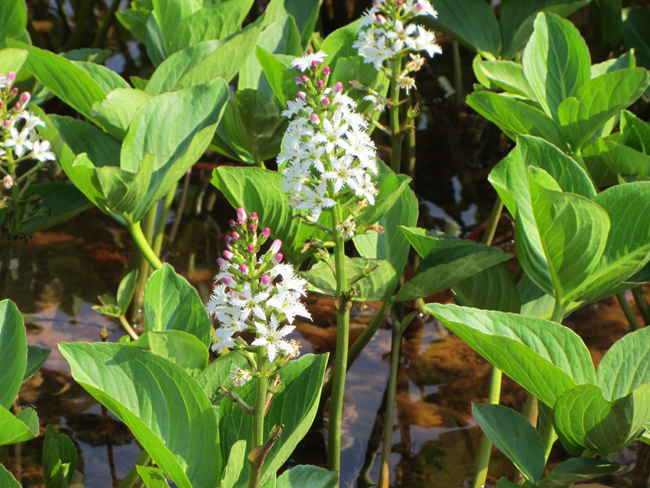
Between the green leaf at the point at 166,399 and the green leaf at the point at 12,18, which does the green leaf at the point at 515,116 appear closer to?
the green leaf at the point at 166,399

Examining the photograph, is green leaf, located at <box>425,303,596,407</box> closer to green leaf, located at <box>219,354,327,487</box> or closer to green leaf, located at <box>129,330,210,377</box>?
green leaf, located at <box>219,354,327,487</box>

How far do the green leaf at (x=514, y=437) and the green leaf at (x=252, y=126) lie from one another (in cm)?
69

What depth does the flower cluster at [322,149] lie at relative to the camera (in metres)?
0.73

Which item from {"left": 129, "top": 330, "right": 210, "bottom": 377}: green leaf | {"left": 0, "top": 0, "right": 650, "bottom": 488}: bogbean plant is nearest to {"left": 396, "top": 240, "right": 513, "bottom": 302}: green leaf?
{"left": 0, "top": 0, "right": 650, "bottom": 488}: bogbean plant

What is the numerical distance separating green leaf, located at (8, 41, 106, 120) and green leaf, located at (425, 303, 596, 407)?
2.69 ft

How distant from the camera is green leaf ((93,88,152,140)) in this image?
116 centimetres

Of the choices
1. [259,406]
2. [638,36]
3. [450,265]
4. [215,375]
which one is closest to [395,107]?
[450,265]

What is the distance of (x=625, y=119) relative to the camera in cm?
117

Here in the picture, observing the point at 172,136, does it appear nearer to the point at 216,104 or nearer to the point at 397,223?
the point at 216,104

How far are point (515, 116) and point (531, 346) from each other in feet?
1.67

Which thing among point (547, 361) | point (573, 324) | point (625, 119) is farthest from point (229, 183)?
point (573, 324)

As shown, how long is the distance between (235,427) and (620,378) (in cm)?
49

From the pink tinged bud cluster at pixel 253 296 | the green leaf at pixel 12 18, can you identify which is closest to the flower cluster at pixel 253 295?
the pink tinged bud cluster at pixel 253 296

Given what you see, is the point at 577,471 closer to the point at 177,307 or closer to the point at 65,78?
the point at 177,307
